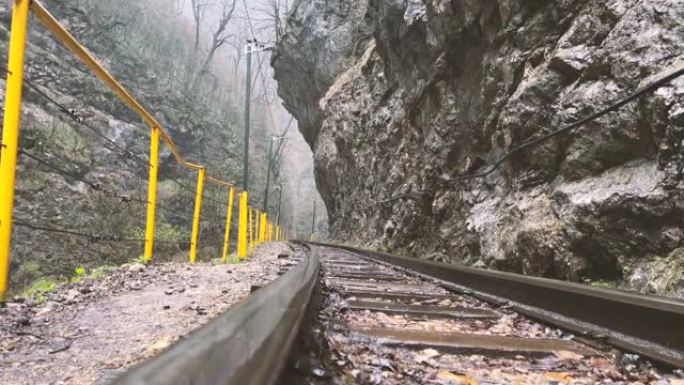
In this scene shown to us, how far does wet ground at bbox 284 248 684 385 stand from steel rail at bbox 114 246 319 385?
0.29 meters

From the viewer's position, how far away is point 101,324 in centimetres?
263

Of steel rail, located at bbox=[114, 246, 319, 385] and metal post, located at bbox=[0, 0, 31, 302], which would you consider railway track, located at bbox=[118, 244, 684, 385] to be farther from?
metal post, located at bbox=[0, 0, 31, 302]

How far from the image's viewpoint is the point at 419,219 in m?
10.1

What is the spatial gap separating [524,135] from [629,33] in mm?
1722

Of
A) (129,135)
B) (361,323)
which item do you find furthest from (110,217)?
(361,323)

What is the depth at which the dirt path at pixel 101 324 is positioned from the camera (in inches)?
73.4

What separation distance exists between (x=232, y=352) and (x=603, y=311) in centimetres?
247

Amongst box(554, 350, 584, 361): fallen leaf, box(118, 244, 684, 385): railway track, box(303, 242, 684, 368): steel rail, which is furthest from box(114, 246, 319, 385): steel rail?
box(303, 242, 684, 368): steel rail

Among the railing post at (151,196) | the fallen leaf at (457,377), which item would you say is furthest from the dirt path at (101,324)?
the fallen leaf at (457,377)

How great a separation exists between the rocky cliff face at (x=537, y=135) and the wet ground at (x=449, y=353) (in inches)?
59.7

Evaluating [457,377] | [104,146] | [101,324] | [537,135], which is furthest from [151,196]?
[537,135]

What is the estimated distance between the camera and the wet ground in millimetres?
1777

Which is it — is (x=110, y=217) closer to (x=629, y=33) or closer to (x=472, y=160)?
(x=472, y=160)

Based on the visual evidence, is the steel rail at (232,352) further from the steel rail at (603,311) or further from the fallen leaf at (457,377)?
the steel rail at (603,311)
